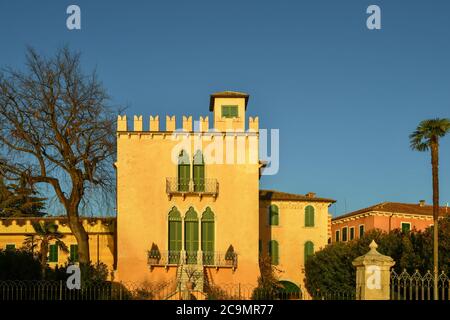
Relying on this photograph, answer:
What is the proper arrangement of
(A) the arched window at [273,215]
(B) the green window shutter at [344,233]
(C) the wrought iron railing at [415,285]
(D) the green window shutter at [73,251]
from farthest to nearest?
(B) the green window shutter at [344,233] → (A) the arched window at [273,215] → (D) the green window shutter at [73,251] → (C) the wrought iron railing at [415,285]

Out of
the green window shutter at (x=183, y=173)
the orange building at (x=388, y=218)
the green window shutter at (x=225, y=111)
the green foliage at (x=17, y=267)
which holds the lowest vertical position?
the green foliage at (x=17, y=267)

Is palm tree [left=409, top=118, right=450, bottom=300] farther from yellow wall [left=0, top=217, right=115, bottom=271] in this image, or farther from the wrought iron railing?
yellow wall [left=0, top=217, right=115, bottom=271]

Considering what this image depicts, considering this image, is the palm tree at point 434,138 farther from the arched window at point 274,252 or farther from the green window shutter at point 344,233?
the green window shutter at point 344,233

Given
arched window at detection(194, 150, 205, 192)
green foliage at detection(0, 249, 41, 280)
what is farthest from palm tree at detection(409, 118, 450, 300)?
green foliage at detection(0, 249, 41, 280)

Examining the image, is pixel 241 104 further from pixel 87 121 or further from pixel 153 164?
pixel 87 121

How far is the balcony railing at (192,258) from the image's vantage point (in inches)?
1244

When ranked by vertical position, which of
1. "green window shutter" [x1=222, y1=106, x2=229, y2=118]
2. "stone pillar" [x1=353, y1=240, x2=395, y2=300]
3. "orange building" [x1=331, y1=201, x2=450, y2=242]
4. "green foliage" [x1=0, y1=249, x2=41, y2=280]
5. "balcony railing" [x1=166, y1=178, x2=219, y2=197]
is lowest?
"green foliage" [x1=0, y1=249, x2=41, y2=280]

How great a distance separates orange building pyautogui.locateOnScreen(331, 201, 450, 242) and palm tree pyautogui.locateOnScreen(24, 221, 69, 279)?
63.1 ft

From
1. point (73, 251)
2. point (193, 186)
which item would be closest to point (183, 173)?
point (193, 186)

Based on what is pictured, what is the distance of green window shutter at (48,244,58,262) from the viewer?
38750 mm

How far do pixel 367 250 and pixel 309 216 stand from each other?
7.29 metres

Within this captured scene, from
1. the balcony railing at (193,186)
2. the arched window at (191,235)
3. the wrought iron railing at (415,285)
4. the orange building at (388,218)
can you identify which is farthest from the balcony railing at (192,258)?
the orange building at (388,218)

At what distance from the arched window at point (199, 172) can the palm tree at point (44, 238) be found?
8.99 meters
